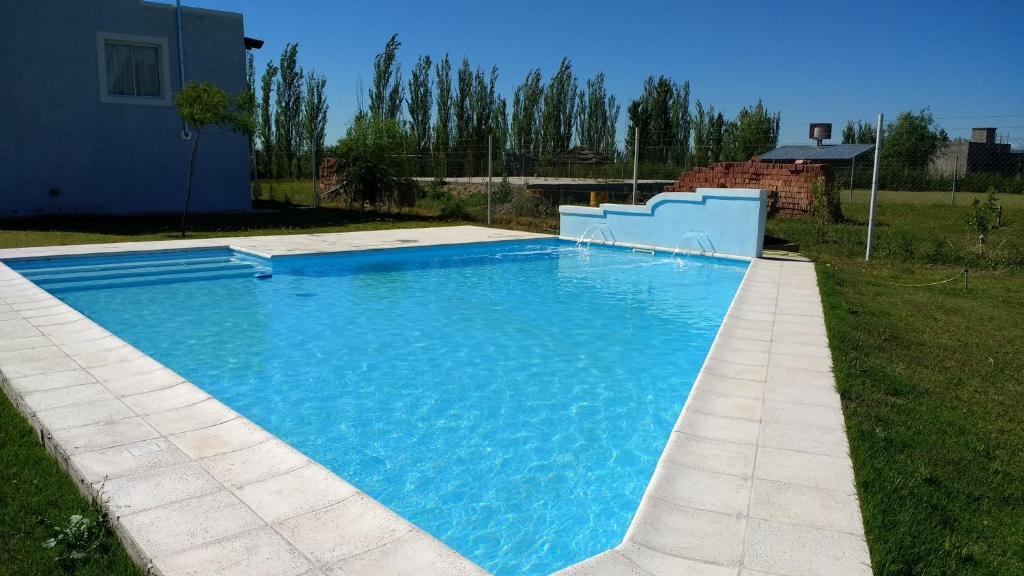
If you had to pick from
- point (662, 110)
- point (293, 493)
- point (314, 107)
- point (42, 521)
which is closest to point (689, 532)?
point (293, 493)

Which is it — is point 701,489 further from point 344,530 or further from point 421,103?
point 421,103

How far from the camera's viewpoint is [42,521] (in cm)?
273

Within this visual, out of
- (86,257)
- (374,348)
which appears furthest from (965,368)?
(86,257)

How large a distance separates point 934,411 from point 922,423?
0.28 meters

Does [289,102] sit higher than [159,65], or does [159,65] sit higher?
[289,102]

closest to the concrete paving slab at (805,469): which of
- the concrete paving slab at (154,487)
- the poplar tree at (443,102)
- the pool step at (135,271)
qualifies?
the concrete paving slab at (154,487)

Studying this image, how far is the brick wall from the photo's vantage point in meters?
16.3

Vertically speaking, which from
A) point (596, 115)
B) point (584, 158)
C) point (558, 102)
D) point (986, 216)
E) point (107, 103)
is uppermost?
point (558, 102)

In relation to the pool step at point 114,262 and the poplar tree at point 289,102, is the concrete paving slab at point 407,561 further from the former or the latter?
the poplar tree at point 289,102

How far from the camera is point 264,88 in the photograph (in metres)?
32.4

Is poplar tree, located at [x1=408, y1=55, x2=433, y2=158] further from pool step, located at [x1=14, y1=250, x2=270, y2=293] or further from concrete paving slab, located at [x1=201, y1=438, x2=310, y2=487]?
concrete paving slab, located at [x1=201, y1=438, x2=310, y2=487]

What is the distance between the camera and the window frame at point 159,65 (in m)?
15.9

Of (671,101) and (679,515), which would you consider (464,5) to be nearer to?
(671,101)

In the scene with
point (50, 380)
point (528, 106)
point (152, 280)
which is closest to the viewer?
point (50, 380)
